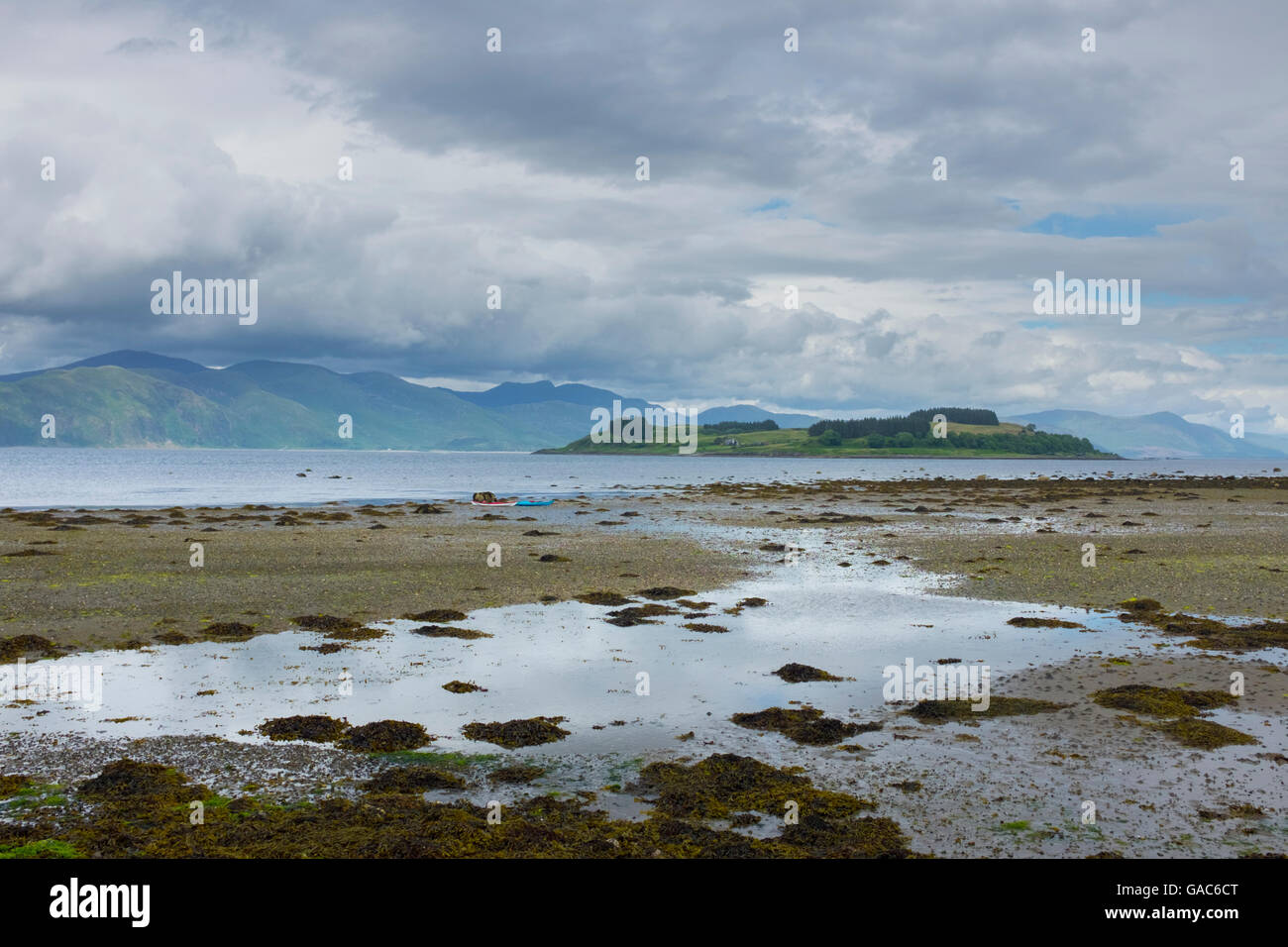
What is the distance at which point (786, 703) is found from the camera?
14492mm

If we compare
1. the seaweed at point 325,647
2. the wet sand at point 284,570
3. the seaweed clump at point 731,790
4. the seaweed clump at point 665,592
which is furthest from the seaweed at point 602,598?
the seaweed clump at point 731,790

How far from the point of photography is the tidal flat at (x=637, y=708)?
30.5 ft

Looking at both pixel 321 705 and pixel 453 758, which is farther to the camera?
pixel 321 705

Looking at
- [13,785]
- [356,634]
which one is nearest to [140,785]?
[13,785]

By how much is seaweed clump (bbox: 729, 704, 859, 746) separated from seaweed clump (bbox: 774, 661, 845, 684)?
205 cm

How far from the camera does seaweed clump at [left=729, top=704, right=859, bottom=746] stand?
41.2 ft

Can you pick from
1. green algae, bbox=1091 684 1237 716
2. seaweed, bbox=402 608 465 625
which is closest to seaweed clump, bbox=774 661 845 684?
green algae, bbox=1091 684 1237 716

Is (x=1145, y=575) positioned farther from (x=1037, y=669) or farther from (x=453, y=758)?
(x=453, y=758)

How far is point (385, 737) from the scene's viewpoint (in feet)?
40.4

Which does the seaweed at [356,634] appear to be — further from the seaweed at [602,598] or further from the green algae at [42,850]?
the green algae at [42,850]
